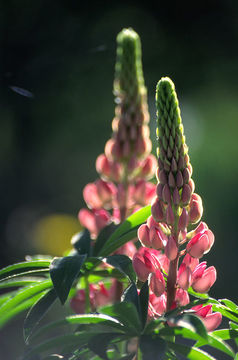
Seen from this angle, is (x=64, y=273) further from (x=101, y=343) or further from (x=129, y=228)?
(x=129, y=228)

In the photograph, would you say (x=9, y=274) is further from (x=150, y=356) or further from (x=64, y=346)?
(x=150, y=356)

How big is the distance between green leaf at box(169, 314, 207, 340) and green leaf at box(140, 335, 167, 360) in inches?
1.6

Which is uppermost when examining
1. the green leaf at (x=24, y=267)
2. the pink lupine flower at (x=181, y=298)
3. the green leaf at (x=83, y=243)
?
the green leaf at (x=83, y=243)

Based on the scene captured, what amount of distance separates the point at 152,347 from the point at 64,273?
0.17 metres

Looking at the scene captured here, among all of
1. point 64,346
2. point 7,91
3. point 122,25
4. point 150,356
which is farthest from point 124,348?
point 122,25

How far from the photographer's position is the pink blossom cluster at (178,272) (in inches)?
33.6

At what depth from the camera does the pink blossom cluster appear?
85 cm

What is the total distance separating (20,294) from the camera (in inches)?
35.5

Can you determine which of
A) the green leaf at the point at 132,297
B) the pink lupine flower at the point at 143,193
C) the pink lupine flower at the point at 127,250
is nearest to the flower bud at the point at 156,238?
the green leaf at the point at 132,297

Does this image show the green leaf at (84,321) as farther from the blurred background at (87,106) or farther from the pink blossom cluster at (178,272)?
the blurred background at (87,106)

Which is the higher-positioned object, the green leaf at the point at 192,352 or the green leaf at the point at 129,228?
the green leaf at the point at 129,228

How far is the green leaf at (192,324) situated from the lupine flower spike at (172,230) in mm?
164

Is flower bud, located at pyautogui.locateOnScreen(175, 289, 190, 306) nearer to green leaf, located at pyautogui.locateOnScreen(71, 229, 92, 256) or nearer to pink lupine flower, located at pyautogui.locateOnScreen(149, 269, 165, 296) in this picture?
pink lupine flower, located at pyautogui.locateOnScreen(149, 269, 165, 296)

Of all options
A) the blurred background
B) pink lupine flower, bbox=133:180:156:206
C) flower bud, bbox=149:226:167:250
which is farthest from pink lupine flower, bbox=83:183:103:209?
the blurred background
